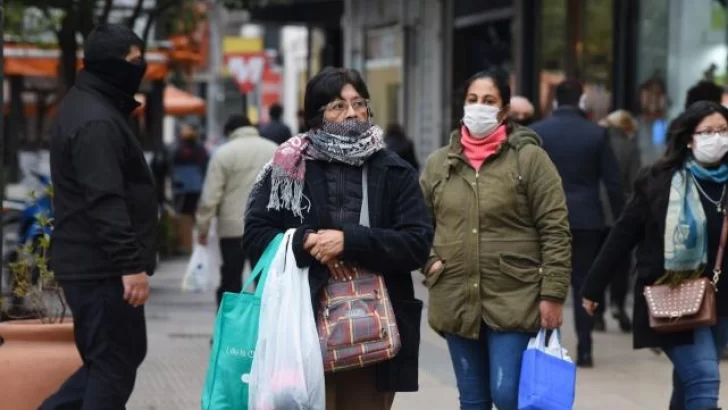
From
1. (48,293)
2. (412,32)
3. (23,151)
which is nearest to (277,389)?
(48,293)

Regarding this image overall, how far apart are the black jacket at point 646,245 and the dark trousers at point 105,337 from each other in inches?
82.6

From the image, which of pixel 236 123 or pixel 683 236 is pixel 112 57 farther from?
pixel 236 123

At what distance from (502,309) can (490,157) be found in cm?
65

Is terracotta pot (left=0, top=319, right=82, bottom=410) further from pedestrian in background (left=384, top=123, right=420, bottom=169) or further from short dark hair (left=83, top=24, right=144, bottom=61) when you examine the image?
pedestrian in background (left=384, top=123, right=420, bottom=169)

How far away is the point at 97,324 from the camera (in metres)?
5.71

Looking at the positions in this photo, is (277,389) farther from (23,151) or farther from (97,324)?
(23,151)

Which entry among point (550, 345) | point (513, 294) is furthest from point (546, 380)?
point (513, 294)

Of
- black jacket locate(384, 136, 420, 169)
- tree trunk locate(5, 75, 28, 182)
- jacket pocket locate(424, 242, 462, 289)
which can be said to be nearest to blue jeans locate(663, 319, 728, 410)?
jacket pocket locate(424, 242, 462, 289)

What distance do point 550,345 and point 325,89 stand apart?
1.55 metres

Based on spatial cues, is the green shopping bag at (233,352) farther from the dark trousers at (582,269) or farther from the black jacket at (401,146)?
the black jacket at (401,146)

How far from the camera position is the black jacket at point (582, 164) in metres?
9.98

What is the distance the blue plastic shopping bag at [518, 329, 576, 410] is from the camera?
5848 mm

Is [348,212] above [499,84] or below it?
below

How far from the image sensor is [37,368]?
6.59 metres
